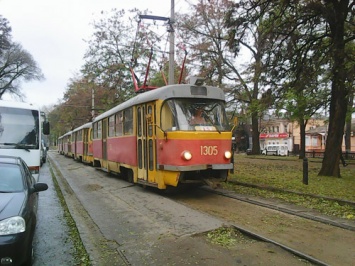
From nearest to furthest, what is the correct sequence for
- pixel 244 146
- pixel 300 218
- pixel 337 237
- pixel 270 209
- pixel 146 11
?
pixel 337 237, pixel 300 218, pixel 270 209, pixel 146 11, pixel 244 146

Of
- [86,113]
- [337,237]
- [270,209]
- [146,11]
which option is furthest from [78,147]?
[337,237]

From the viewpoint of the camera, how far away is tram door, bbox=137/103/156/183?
10.9 metres

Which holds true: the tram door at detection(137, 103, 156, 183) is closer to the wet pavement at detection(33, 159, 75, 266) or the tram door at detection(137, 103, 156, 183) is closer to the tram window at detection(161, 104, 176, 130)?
the tram window at detection(161, 104, 176, 130)

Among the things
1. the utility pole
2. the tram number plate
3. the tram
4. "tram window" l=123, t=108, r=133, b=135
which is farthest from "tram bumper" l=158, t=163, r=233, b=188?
the tram

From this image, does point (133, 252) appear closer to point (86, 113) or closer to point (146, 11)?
point (146, 11)

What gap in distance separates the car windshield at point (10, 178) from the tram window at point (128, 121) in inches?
254

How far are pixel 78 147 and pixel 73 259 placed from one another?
2689 centimetres

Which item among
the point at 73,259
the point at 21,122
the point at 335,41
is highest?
the point at 335,41

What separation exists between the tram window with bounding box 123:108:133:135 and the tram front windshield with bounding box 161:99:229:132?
8.96 feet

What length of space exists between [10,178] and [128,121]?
7234mm

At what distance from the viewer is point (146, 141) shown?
1130cm

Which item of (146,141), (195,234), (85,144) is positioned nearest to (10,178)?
(195,234)

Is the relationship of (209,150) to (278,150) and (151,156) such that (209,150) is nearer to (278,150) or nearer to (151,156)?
(151,156)

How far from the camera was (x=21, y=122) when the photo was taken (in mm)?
10438
